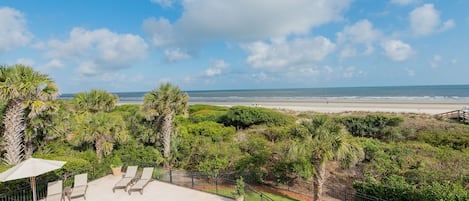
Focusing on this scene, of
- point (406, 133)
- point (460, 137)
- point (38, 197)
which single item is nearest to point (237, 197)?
point (38, 197)

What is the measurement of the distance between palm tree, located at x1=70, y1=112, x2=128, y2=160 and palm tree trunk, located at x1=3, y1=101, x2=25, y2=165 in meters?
3.12

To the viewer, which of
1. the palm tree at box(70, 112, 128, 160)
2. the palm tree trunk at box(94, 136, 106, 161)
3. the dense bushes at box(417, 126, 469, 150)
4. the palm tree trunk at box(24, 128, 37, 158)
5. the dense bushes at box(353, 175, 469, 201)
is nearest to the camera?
the dense bushes at box(353, 175, 469, 201)

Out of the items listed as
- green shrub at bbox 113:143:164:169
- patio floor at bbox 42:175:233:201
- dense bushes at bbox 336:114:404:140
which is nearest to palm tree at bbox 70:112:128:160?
green shrub at bbox 113:143:164:169

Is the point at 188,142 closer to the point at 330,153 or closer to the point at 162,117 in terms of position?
the point at 162,117

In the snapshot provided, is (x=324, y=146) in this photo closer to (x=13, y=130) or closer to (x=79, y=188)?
(x=79, y=188)

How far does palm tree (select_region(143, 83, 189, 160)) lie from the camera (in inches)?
642

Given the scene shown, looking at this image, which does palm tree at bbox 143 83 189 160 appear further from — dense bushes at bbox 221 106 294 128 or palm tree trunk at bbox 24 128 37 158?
dense bushes at bbox 221 106 294 128

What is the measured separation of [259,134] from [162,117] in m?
8.46

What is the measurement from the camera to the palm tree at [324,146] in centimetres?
1046

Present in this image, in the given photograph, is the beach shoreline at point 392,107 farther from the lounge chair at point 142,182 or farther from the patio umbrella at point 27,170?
the patio umbrella at point 27,170

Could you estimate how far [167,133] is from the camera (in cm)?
1633

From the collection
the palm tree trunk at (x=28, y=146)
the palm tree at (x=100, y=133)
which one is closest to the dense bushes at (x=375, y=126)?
the palm tree at (x=100, y=133)

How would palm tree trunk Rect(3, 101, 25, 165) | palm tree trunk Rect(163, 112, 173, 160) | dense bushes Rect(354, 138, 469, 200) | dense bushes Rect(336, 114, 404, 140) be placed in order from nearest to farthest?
1. dense bushes Rect(354, 138, 469, 200)
2. palm tree trunk Rect(3, 101, 25, 165)
3. palm tree trunk Rect(163, 112, 173, 160)
4. dense bushes Rect(336, 114, 404, 140)

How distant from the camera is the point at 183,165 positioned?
16.5 meters
